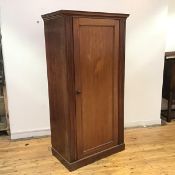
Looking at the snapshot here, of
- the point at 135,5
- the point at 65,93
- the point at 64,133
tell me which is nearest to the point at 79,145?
the point at 64,133

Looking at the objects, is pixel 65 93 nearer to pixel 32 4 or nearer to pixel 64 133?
pixel 64 133

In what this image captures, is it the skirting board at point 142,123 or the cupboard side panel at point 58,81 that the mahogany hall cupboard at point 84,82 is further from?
the skirting board at point 142,123

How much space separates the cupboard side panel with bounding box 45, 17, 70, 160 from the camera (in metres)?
2.32

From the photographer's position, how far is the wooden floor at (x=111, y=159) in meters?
2.51

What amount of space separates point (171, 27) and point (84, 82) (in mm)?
2233

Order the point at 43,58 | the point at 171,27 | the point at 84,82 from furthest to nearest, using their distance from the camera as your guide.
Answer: the point at 171,27 → the point at 43,58 → the point at 84,82

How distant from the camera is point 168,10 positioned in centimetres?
375

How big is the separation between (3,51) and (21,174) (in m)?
1.59

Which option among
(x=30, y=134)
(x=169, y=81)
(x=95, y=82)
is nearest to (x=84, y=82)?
(x=95, y=82)

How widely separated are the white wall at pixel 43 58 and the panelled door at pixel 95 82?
2.87 feet

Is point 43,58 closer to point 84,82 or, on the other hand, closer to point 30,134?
point 84,82

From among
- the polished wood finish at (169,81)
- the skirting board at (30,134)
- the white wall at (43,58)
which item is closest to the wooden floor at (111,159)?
the skirting board at (30,134)

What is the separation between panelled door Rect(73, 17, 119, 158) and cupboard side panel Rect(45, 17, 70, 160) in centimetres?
13

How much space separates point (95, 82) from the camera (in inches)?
100
